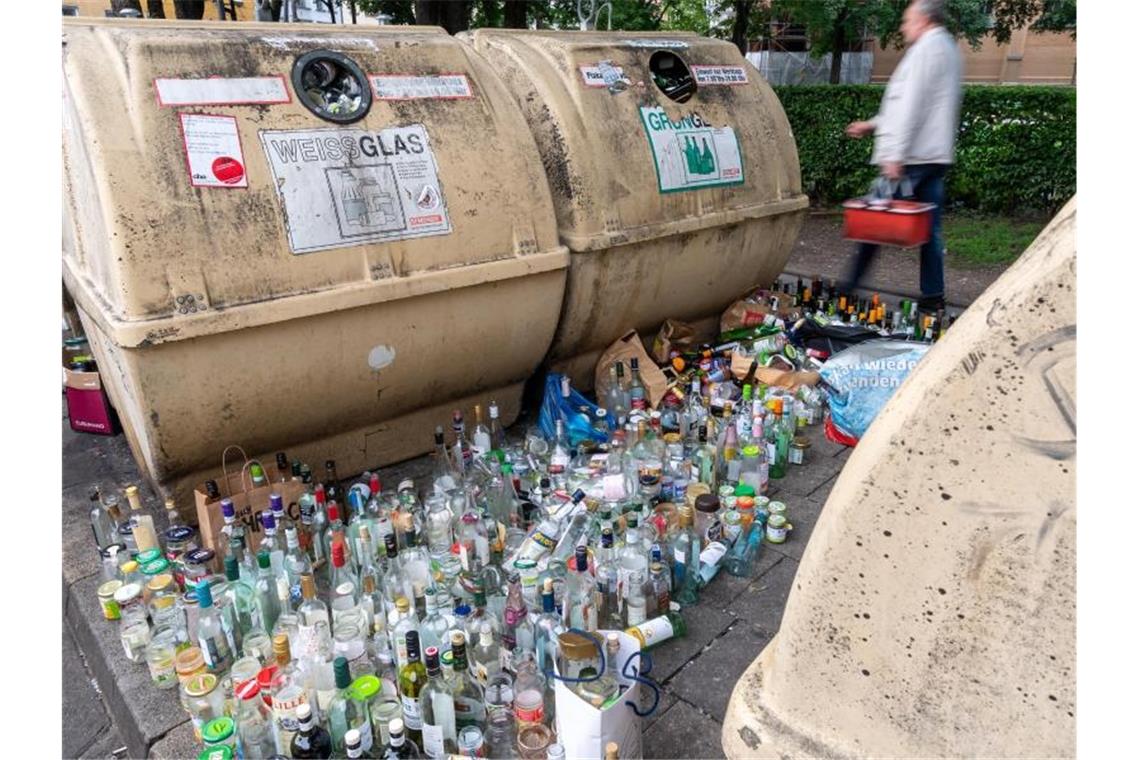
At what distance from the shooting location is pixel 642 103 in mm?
4930

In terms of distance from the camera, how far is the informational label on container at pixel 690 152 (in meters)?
4.93

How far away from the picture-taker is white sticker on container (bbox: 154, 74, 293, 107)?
3289mm

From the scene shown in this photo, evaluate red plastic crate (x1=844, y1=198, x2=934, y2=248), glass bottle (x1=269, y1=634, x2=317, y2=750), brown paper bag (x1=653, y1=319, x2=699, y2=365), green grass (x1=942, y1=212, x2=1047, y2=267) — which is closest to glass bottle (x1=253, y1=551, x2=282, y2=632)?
glass bottle (x1=269, y1=634, x2=317, y2=750)

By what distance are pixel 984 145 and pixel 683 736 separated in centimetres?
999

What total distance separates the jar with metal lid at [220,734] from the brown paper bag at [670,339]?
371 cm

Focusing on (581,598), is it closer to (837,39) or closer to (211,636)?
(211,636)

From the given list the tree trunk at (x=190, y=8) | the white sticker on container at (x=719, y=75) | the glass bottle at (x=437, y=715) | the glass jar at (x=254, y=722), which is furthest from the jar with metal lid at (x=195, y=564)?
the tree trunk at (x=190, y=8)

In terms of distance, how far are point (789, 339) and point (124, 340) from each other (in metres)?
4.38

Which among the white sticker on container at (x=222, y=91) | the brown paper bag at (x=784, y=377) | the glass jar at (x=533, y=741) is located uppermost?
the white sticker on container at (x=222, y=91)

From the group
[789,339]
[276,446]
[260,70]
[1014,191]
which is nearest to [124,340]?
[276,446]

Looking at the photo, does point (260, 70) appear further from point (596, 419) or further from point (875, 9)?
point (875, 9)

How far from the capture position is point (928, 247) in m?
5.31

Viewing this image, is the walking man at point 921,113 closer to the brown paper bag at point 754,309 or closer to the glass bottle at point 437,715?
the brown paper bag at point 754,309

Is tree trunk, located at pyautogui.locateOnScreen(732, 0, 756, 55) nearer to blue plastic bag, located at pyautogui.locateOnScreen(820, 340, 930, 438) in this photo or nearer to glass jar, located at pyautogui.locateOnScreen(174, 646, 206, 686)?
blue plastic bag, located at pyautogui.locateOnScreen(820, 340, 930, 438)
